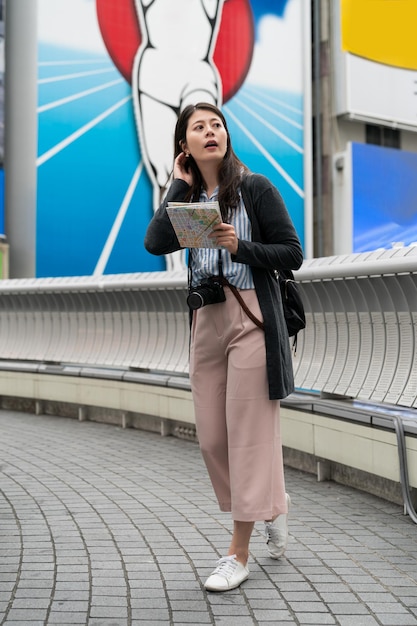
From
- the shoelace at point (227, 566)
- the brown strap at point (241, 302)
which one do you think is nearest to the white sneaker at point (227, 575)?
the shoelace at point (227, 566)

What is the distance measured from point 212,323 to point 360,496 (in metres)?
2.27

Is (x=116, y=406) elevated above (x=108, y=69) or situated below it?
below

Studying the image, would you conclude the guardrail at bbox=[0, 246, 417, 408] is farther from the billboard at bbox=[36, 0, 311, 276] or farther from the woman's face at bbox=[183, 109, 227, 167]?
the billboard at bbox=[36, 0, 311, 276]

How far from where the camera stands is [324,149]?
32844mm

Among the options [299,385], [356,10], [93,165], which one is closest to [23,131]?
[93,165]

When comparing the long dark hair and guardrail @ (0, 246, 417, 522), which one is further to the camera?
guardrail @ (0, 246, 417, 522)

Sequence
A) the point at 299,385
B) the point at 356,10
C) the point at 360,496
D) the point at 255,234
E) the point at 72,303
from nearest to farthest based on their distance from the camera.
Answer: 1. the point at 255,234
2. the point at 360,496
3. the point at 299,385
4. the point at 356,10
5. the point at 72,303

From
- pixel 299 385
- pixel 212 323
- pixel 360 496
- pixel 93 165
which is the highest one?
pixel 93 165

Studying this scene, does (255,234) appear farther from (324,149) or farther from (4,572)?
(324,149)

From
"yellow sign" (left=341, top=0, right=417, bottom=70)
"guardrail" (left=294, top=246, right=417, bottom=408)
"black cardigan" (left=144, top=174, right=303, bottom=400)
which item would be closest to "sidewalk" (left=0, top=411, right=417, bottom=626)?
"guardrail" (left=294, top=246, right=417, bottom=408)

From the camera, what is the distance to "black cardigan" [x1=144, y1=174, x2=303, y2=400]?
348cm

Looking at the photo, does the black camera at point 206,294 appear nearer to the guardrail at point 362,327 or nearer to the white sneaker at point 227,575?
the white sneaker at point 227,575

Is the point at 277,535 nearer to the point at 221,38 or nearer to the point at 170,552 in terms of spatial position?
the point at 170,552

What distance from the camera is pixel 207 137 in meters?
3.58
